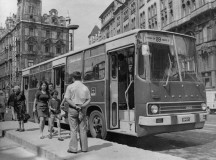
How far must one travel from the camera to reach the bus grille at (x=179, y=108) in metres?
7.77

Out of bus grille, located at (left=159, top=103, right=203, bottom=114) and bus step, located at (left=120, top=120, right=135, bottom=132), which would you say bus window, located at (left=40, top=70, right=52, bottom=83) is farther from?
bus grille, located at (left=159, top=103, right=203, bottom=114)

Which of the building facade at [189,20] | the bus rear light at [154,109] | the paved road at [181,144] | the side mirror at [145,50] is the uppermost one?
the building facade at [189,20]

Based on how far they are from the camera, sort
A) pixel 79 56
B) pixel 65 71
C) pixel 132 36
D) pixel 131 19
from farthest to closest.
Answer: pixel 131 19, pixel 65 71, pixel 79 56, pixel 132 36

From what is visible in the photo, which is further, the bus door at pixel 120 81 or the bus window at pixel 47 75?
the bus window at pixel 47 75

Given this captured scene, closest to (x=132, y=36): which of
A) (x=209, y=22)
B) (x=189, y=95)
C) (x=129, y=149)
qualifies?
(x=189, y=95)

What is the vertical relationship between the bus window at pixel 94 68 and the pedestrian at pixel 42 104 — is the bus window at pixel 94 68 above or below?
above

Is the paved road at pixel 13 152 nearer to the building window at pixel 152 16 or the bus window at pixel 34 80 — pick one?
the bus window at pixel 34 80

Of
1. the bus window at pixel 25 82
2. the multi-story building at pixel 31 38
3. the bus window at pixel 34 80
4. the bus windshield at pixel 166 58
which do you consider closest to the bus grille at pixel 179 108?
the bus windshield at pixel 166 58

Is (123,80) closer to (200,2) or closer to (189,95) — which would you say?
(189,95)

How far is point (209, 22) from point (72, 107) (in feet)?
109

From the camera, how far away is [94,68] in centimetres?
990

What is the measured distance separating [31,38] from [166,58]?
75706mm

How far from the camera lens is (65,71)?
1204 centimetres

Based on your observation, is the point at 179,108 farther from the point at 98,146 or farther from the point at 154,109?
the point at 98,146
